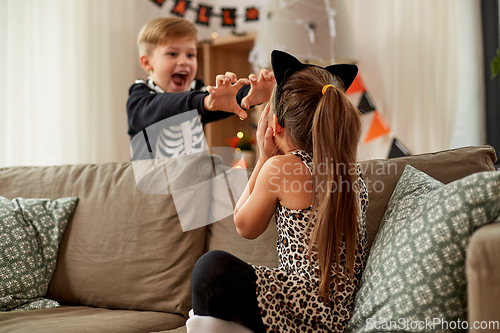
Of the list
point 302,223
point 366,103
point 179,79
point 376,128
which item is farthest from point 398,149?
point 302,223

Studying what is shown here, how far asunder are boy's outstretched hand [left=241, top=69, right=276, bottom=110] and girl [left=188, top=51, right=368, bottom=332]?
0.14 meters

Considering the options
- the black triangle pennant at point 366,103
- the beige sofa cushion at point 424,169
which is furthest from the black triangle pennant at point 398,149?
the beige sofa cushion at point 424,169

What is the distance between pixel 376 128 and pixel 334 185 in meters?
1.73

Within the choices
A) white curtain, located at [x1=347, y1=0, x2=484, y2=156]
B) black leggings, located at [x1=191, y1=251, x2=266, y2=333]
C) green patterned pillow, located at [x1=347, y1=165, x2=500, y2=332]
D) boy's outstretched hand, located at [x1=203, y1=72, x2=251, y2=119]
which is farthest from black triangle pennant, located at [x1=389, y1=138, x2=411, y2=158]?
black leggings, located at [x1=191, y1=251, x2=266, y2=333]

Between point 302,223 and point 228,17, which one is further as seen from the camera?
point 228,17

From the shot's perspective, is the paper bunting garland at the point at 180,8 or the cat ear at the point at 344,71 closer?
the cat ear at the point at 344,71

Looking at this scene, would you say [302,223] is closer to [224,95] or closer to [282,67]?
[282,67]

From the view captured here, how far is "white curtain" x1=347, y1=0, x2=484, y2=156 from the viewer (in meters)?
2.22

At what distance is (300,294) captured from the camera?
877 mm

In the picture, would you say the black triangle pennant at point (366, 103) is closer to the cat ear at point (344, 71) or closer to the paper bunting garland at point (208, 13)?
the paper bunting garland at point (208, 13)

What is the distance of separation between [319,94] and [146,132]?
85 centimetres

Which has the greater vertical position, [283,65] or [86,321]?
[283,65]

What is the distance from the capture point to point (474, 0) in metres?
2.22

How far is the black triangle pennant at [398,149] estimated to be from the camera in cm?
239
